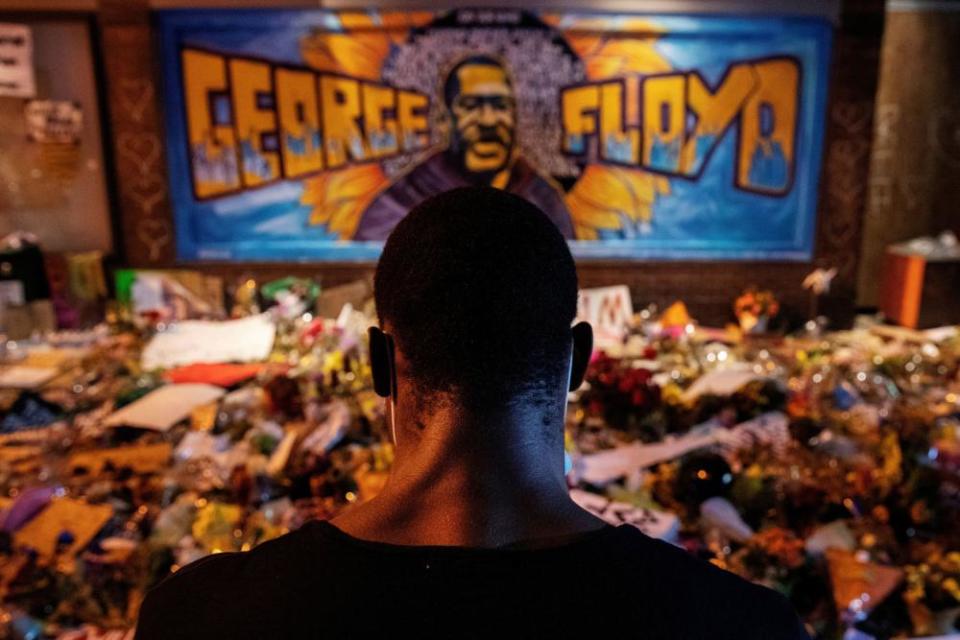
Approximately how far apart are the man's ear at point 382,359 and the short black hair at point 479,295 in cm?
4

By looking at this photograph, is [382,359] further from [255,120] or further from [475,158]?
[255,120]

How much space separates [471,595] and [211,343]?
17.6ft

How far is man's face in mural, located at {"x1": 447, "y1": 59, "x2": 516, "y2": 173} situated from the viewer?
7094mm

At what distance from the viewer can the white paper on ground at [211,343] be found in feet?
18.3

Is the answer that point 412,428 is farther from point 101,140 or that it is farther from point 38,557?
point 101,140

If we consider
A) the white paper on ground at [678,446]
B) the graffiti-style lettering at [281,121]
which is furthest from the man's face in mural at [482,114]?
the white paper on ground at [678,446]

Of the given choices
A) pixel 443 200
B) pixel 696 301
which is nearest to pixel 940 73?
pixel 696 301

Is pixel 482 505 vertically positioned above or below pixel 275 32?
below

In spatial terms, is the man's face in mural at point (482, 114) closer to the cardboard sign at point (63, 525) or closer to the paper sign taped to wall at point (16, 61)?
the paper sign taped to wall at point (16, 61)

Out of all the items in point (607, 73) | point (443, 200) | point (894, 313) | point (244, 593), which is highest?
point (607, 73)

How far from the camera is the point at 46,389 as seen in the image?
4.95m

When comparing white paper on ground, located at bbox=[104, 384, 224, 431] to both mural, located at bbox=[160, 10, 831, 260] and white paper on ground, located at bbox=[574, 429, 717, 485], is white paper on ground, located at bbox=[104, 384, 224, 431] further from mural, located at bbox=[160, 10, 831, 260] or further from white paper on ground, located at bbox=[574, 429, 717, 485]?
mural, located at bbox=[160, 10, 831, 260]

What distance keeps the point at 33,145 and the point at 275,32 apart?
240 cm

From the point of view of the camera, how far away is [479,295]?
1055 mm
